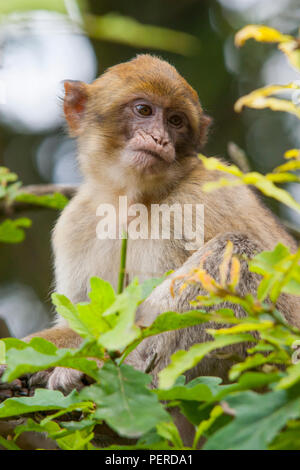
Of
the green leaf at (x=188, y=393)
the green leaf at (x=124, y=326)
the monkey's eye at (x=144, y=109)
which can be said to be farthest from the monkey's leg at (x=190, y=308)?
the green leaf at (x=124, y=326)

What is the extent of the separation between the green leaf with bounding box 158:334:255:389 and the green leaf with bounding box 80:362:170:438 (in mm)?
155

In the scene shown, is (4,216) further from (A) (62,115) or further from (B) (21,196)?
(B) (21,196)

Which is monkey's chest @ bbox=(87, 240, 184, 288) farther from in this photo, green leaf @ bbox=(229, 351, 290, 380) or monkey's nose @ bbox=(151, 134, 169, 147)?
green leaf @ bbox=(229, 351, 290, 380)

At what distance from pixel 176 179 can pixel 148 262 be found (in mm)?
948

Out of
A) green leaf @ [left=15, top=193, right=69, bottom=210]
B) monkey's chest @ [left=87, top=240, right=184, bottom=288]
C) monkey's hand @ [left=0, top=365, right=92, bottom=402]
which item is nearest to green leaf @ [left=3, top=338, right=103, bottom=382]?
monkey's hand @ [left=0, top=365, right=92, bottom=402]

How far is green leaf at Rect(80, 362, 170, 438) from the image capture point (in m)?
1.98

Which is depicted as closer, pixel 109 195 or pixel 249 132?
pixel 109 195

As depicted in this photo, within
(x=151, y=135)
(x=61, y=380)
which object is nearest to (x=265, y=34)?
(x=61, y=380)

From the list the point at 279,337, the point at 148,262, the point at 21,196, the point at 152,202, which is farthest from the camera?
the point at 152,202

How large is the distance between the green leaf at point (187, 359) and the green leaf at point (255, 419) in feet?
0.53

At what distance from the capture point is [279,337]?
1.91 metres

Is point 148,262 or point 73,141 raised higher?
point 73,141

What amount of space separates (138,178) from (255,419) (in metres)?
4.31
